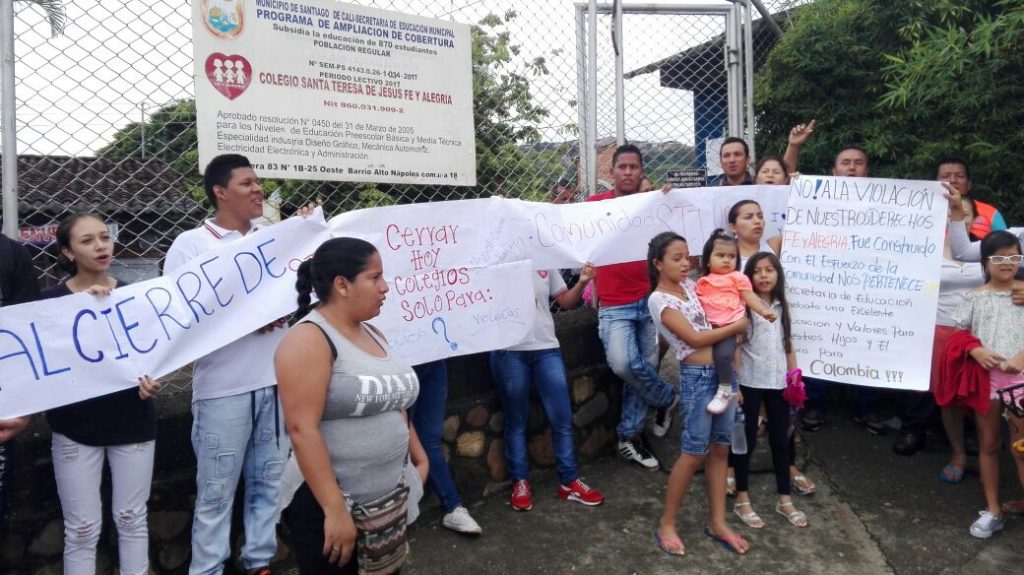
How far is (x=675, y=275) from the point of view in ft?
12.6

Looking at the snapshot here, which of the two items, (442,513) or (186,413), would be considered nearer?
(186,413)

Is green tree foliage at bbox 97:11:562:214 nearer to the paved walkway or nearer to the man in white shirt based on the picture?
the man in white shirt

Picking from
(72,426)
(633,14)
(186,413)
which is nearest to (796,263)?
(633,14)

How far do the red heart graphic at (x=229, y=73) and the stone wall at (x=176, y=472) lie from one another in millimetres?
1444

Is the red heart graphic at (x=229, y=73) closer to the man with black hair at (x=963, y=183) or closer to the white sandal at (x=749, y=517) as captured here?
the white sandal at (x=749, y=517)

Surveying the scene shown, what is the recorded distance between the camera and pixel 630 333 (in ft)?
15.5

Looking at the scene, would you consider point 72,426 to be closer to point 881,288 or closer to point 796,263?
point 796,263

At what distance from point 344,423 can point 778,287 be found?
8.85ft

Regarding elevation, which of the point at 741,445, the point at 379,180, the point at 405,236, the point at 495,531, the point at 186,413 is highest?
the point at 379,180

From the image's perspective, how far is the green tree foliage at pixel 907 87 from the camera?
4.59 metres

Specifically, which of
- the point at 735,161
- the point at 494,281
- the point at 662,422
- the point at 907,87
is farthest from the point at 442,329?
the point at 907,87

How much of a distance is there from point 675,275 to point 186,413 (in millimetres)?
2394

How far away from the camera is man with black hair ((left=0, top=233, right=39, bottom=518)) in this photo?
2.79 metres

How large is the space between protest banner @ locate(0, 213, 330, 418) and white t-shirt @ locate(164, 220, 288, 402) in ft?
0.23
